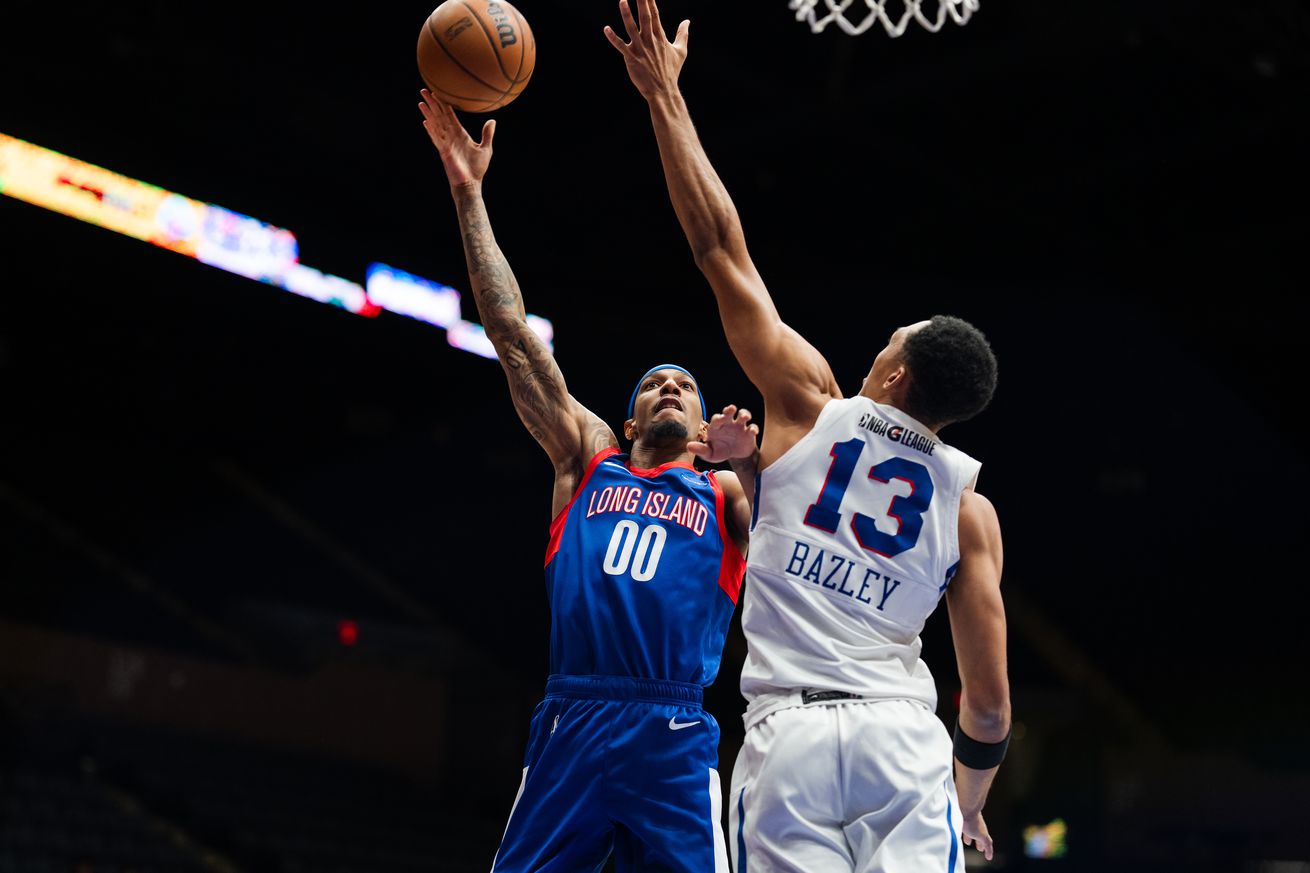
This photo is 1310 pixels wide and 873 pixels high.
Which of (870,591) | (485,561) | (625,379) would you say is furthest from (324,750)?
(870,591)

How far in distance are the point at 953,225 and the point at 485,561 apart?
377 inches

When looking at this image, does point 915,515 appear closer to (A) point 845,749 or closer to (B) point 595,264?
(A) point 845,749

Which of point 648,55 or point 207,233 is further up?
point 207,233

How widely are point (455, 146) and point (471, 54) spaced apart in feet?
1.04

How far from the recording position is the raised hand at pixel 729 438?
9.75ft

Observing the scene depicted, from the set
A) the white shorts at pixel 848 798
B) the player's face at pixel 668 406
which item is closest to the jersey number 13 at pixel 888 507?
the white shorts at pixel 848 798

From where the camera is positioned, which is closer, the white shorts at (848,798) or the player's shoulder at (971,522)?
the white shorts at (848,798)

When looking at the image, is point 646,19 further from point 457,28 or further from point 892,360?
point 457,28

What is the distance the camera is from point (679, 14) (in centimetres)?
1010

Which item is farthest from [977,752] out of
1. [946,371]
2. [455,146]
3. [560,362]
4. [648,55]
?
[560,362]

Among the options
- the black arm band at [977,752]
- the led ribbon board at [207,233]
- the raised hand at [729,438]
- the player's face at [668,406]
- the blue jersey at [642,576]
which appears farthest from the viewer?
the led ribbon board at [207,233]

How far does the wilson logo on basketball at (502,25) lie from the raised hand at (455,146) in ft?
1.01

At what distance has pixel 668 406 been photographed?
4438 millimetres

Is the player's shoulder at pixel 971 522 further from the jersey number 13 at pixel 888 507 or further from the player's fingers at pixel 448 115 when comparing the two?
the player's fingers at pixel 448 115
